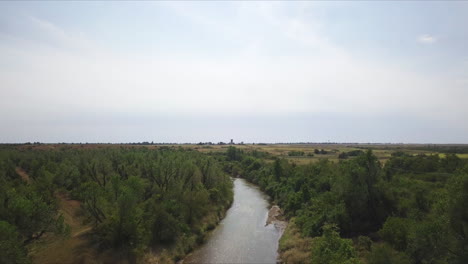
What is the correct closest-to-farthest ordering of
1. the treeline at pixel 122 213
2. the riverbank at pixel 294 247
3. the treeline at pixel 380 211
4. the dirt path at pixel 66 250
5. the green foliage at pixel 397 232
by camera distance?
1. the treeline at pixel 380 211
2. the green foliage at pixel 397 232
3. the treeline at pixel 122 213
4. the dirt path at pixel 66 250
5. the riverbank at pixel 294 247

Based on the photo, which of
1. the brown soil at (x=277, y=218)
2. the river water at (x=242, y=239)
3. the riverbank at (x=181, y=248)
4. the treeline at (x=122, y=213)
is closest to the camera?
the treeline at (x=122, y=213)

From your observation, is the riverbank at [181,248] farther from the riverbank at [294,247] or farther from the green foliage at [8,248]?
the green foliage at [8,248]

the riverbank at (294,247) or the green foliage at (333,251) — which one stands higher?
the green foliage at (333,251)

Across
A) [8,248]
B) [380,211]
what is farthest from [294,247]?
[8,248]

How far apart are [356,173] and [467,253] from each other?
22436mm

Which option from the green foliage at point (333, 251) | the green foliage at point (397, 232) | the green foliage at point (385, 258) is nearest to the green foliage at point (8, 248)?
the green foliage at point (333, 251)

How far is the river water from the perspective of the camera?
38.5 m

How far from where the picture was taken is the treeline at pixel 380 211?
23359 mm

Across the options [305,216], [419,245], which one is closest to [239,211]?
[305,216]

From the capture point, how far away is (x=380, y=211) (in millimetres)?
42188

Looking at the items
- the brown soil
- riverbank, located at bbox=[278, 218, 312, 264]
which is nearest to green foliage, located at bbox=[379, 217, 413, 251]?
riverbank, located at bbox=[278, 218, 312, 264]

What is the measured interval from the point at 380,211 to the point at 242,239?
21101 millimetres

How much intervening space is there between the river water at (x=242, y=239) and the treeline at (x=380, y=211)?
18.1ft

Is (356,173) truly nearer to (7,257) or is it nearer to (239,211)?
(239,211)
